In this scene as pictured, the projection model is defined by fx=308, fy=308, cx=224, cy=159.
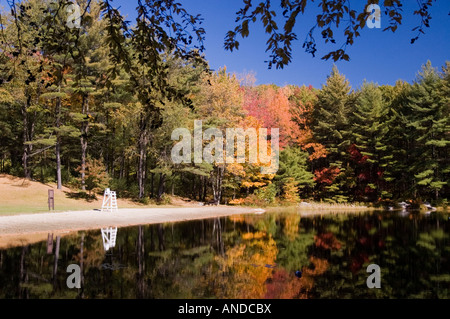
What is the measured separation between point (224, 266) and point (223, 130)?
894 inches

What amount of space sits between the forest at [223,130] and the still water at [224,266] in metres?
16.6

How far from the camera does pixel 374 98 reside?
3625 cm

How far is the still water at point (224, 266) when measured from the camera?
5.36 metres

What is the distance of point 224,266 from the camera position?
726 cm

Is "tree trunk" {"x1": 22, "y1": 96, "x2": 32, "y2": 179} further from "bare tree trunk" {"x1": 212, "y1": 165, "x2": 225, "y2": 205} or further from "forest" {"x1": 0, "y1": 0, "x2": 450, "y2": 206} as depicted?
"bare tree trunk" {"x1": 212, "y1": 165, "x2": 225, "y2": 205}

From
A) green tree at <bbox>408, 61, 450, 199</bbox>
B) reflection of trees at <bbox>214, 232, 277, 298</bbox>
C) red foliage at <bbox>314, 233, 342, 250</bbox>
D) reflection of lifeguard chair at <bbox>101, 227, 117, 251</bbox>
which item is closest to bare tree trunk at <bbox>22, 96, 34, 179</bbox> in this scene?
reflection of lifeguard chair at <bbox>101, 227, 117, 251</bbox>

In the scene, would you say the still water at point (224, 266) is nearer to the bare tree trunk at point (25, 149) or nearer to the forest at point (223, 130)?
the forest at point (223, 130)

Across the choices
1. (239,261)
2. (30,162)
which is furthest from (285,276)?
(30,162)

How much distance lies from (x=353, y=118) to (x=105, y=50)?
28059 mm

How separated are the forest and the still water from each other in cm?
1659

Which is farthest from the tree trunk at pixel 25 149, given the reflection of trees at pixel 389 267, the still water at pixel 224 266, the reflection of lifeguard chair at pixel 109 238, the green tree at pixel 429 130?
the green tree at pixel 429 130

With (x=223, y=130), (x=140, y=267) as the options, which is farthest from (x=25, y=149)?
(x=140, y=267)

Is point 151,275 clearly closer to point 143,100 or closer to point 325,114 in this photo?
point 143,100

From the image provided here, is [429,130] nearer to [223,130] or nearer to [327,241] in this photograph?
[223,130]
